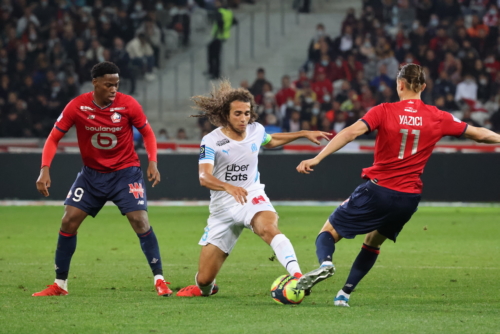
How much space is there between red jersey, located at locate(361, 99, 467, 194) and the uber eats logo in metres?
1.16

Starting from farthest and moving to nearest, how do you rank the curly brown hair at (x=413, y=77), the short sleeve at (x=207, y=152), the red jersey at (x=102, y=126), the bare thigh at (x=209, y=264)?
the red jersey at (x=102, y=126), the bare thigh at (x=209, y=264), the short sleeve at (x=207, y=152), the curly brown hair at (x=413, y=77)

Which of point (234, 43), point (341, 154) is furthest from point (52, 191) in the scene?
point (234, 43)

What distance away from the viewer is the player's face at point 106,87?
7133 mm

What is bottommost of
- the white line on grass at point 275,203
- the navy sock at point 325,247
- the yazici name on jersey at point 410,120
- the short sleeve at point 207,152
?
the white line on grass at point 275,203

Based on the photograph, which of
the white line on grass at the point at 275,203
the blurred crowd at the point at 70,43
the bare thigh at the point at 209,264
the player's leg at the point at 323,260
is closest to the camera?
the player's leg at the point at 323,260

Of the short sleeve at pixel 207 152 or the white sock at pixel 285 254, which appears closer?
the white sock at pixel 285 254

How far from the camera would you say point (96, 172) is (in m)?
7.32

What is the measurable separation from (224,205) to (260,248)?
13.5 feet

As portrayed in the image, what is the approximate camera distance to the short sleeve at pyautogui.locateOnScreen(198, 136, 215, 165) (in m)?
6.57

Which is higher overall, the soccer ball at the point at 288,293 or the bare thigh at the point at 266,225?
the bare thigh at the point at 266,225

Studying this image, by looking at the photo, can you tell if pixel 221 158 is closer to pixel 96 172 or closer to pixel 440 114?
pixel 96 172

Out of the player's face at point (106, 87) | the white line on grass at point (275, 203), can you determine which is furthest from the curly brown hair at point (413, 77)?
the white line on grass at point (275, 203)

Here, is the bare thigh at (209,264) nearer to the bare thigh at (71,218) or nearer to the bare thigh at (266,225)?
the bare thigh at (266,225)

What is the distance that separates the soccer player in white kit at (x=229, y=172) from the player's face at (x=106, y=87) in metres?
0.82
